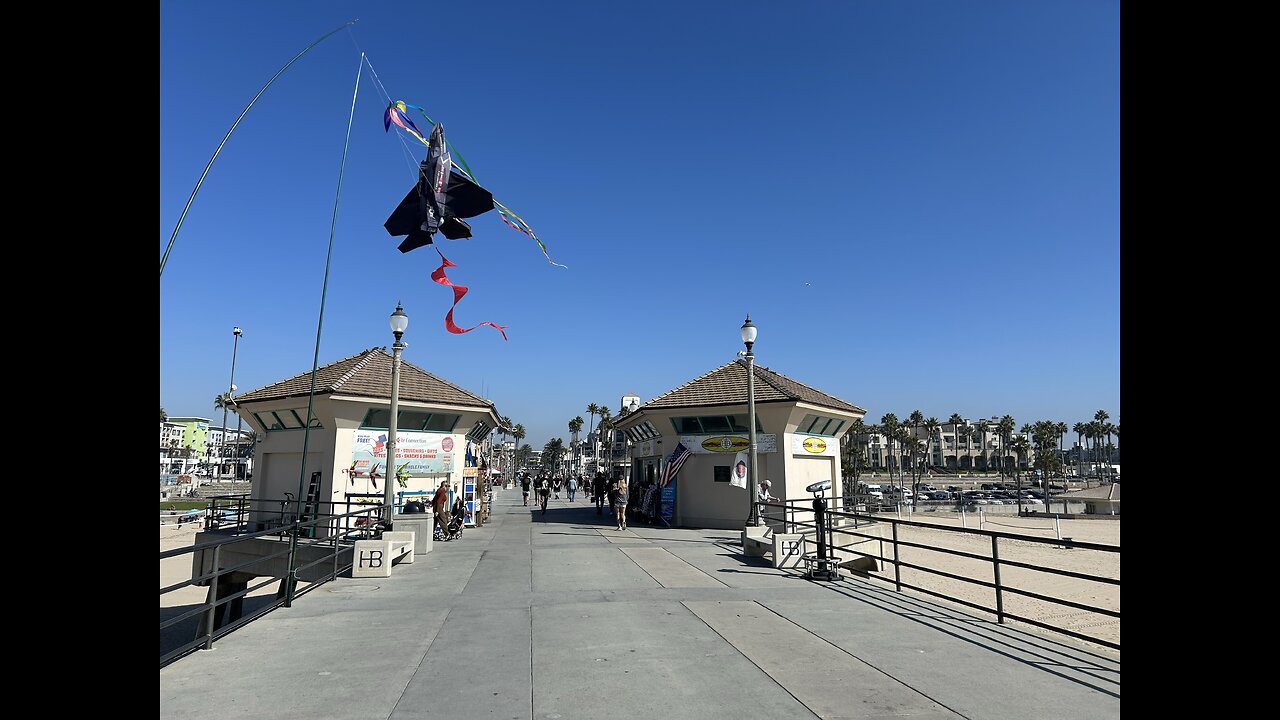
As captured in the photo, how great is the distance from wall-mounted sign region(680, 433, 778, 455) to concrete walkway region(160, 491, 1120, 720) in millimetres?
11706

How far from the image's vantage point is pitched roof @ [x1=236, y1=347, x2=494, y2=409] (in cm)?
2225

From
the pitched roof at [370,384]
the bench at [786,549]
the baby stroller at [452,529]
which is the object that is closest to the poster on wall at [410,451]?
the pitched roof at [370,384]

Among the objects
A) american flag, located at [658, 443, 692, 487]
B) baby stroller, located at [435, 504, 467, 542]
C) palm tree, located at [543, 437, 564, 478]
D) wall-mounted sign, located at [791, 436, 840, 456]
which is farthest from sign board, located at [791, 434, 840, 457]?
palm tree, located at [543, 437, 564, 478]

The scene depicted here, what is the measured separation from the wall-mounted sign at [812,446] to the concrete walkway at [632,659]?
12.2 meters

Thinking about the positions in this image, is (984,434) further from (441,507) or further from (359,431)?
(441,507)

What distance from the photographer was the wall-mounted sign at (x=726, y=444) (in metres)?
22.7

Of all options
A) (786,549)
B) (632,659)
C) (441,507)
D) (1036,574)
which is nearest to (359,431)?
(441,507)
